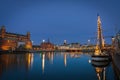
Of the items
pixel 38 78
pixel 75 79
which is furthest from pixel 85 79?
pixel 38 78

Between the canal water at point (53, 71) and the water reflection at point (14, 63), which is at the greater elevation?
the water reflection at point (14, 63)

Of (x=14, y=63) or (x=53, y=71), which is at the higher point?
(x=14, y=63)

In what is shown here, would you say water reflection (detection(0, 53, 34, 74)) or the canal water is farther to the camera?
water reflection (detection(0, 53, 34, 74))

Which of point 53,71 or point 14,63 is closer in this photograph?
point 53,71

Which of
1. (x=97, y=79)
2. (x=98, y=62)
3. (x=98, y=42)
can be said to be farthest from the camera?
(x=98, y=42)

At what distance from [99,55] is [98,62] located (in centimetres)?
199

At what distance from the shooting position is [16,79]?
1521 inches

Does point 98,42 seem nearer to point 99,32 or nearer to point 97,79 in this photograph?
point 99,32

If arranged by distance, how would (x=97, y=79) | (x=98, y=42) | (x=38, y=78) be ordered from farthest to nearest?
(x=98, y=42)
(x=38, y=78)
(x=97, y=79)

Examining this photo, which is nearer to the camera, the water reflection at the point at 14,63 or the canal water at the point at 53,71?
→ the canal water at the point at 53,71

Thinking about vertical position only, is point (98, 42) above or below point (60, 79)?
above

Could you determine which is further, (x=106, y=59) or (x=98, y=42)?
(x=98, y=42)

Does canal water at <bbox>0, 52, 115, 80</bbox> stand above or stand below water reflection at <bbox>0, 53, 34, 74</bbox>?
below

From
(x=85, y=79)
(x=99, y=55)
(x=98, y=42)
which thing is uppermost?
(x=98, y=42)
